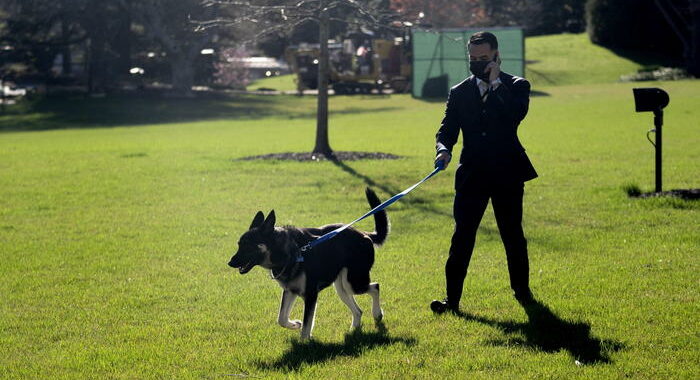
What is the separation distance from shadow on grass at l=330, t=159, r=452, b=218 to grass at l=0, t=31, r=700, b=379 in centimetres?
8

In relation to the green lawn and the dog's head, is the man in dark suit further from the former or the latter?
the dog's head

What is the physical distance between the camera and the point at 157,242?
40.5 ft

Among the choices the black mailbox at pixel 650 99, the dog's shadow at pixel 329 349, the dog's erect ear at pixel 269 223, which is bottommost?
the dog's shadow at pixel 329 349

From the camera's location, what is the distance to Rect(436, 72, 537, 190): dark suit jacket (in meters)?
7.89

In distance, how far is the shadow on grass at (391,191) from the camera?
1449 cm

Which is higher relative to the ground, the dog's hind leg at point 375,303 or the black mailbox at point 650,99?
the black mailbox at point 650,99

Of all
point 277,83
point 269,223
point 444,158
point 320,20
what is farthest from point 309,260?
point 277,83

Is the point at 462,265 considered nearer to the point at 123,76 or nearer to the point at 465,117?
the point at 465,117

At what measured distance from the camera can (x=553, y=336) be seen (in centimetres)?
732

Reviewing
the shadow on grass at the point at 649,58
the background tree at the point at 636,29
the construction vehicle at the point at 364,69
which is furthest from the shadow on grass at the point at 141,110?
the background tree at the point at 636,29

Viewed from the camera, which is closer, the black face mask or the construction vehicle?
the black face mask

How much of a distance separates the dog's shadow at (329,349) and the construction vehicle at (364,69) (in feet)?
143

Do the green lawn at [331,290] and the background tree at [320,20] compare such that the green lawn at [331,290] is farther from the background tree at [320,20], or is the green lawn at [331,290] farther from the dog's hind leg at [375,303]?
the background tree at [320,20]

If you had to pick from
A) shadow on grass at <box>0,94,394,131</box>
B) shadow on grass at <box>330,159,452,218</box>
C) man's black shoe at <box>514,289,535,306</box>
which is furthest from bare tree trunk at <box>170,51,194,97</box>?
man's black shoe at <box>514,289,535,306</box>
